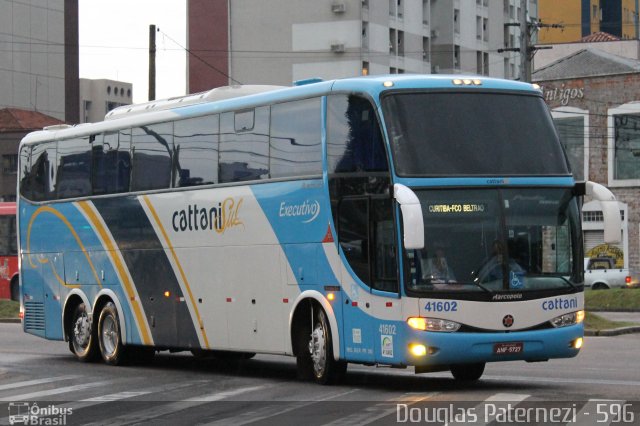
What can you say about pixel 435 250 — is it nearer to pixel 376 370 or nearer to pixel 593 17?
pixel 376 370

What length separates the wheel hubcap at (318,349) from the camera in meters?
17.8

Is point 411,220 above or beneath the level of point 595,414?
above

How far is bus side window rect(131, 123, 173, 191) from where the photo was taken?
2173 centimetres

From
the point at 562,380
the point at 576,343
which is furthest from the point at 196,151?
the point at 576,343

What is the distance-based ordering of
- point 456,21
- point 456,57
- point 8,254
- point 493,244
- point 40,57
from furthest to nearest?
point 456,21, point 456,57, point 40,57, point 8,254, point 493,244

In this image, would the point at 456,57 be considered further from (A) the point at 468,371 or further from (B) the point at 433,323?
(B) the point at 433,323

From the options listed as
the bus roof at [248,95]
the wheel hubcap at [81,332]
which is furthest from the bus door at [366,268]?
the wheel hubcap at [81,332]

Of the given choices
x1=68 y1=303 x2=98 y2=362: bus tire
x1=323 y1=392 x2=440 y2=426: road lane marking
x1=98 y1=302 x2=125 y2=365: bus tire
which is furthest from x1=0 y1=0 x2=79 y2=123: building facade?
x1=323 y1=392 x2=440 y2=426: road lane marking

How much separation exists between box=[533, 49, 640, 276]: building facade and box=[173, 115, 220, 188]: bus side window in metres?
44.2

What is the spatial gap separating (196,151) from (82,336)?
492 cm

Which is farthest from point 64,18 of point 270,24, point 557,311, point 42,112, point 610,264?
point 557,311

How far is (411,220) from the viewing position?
51.6 ft

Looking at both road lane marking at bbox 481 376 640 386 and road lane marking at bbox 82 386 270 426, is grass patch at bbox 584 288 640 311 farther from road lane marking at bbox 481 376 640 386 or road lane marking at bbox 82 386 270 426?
road lane marking at bbox 82 386 270 426

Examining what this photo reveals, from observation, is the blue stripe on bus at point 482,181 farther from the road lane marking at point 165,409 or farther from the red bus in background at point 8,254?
the red bus in background at point 8,254
